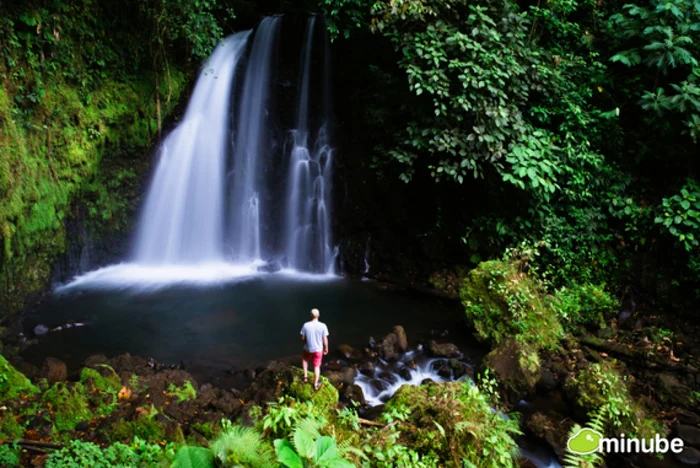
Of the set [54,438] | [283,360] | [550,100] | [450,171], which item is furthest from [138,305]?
[550,100]

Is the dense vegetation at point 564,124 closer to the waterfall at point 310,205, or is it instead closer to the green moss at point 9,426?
the waterfall at point 310,205

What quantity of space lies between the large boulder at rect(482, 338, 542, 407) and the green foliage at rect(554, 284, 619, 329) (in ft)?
6.36

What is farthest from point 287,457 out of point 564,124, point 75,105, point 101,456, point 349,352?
point 75,105

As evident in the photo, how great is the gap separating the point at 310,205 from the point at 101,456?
9.12 metres

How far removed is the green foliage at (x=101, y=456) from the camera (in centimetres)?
381

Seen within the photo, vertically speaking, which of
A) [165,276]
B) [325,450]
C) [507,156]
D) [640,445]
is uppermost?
[507,156]

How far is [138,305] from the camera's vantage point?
965 centimetres

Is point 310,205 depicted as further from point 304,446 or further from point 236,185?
point 304,446

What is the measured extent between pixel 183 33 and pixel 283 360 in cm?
814

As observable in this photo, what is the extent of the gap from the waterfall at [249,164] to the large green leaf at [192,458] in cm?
1018

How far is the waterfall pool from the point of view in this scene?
801cm

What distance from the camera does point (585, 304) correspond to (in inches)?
350

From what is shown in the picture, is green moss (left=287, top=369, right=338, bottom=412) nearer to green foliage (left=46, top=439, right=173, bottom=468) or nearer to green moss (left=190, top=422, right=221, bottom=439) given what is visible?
green moss (left=190, top=422, right=221, bottom=439)

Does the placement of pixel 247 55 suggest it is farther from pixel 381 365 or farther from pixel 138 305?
pixel 381 365
